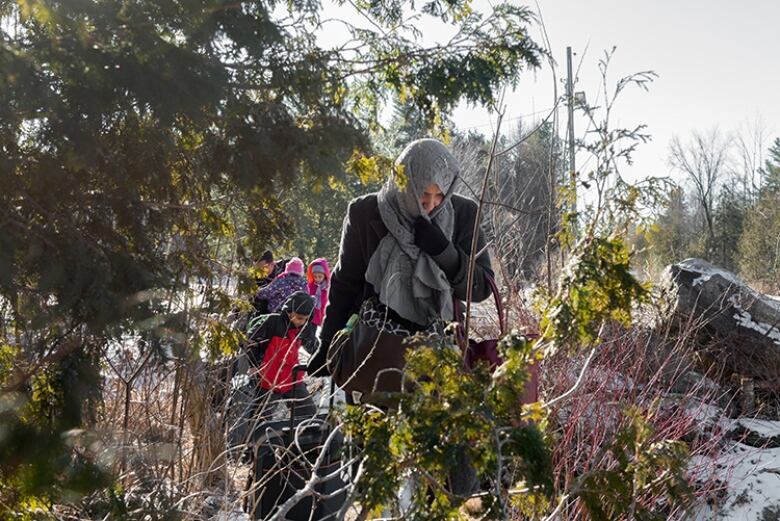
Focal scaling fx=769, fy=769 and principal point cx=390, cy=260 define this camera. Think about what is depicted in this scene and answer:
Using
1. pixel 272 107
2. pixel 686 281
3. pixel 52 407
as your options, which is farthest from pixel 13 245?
pixel 686 281

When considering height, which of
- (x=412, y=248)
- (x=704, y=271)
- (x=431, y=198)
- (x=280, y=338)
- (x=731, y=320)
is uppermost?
(x=431, y=198)

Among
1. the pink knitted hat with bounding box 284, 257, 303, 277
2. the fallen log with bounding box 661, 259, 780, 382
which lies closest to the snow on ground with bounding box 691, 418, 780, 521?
the fallen log with bounding box 661, 259, 780, 382

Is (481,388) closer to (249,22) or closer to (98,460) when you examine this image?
(98,460)

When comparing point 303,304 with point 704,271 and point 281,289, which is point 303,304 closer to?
point 281,289

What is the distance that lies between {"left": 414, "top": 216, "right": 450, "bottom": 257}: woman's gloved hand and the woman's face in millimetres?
66

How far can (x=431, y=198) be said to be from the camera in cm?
284

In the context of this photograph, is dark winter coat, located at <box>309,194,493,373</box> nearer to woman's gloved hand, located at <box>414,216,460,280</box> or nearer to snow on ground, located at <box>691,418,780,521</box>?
woman's gloved hand, located at <box>414,216,460,280</box>

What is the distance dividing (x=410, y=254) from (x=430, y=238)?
10cm

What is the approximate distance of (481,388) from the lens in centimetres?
152

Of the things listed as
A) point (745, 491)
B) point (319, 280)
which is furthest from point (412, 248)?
point (319, 280)

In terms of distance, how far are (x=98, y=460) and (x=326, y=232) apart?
1640 centimetres

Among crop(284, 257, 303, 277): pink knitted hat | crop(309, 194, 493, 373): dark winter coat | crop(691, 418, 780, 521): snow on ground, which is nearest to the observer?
crop(309, 194, 493, 373): dark winter coat

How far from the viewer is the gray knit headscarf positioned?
9.03 ft

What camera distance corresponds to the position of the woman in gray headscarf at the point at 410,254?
9.11ft
